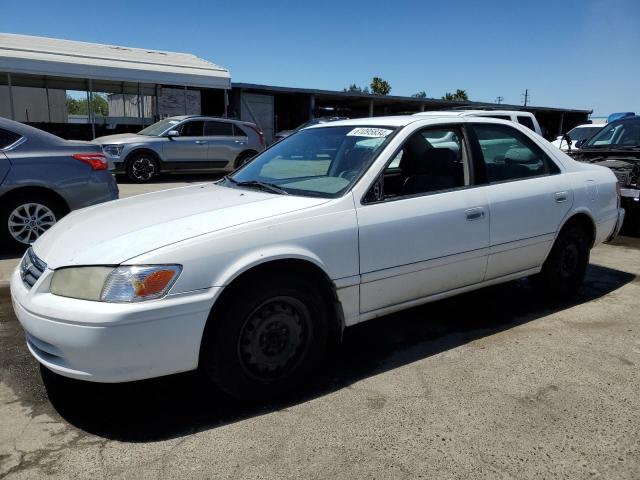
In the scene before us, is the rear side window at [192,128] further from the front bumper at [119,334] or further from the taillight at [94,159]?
the front bumper at [119,334]

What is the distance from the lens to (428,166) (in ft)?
13.1

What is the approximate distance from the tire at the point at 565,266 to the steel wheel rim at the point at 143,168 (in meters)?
10.8

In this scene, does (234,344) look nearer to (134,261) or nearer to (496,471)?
(134,261)

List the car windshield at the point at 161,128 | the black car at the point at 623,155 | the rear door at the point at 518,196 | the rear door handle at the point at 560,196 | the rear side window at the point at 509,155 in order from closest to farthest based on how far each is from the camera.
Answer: the rear door at the point at 518,196 < the rear side window at the point at 509,155 < the rear door handle at the point at 560,196 < the black car at the point at 623,155 < the car windshield at the point at 161,128

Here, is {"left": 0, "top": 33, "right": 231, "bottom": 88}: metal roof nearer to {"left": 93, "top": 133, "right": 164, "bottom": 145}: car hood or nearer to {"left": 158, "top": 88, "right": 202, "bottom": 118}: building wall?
{"left": 158, "top": 88, "right": 202, "bottom": 118}: building wall

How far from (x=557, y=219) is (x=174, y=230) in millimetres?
3032

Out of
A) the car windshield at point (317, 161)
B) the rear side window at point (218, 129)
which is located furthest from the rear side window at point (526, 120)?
the rear side window at point (218, 129)

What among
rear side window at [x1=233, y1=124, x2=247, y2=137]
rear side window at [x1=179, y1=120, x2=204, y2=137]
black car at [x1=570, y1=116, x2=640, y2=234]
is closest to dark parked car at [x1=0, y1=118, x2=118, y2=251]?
black car at [x1=570, y1=116, x2=640, y2=234]

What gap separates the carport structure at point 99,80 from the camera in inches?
684

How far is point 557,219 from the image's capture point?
4.27 m

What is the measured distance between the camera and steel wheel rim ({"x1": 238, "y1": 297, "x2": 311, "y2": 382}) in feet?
9.29

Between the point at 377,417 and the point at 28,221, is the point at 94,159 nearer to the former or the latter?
the point at 28,221

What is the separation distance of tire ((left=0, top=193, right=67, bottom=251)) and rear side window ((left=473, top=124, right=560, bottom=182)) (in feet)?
15.1

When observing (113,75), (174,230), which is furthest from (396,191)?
(113,75)
